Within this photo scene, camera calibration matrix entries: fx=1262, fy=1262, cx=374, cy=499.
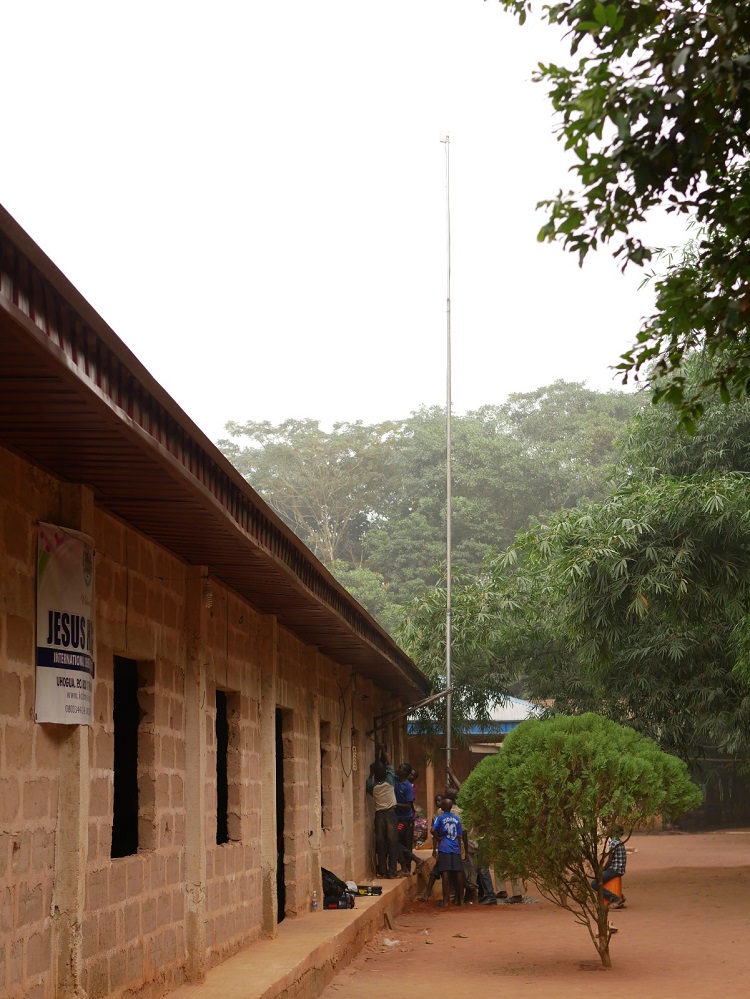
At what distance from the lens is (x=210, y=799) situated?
9547 millimetres

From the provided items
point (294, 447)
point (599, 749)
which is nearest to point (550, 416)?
point (294, 447)

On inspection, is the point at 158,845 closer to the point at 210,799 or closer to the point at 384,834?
the point at 210,799

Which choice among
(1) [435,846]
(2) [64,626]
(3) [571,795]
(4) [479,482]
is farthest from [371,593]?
(2) [64,626]

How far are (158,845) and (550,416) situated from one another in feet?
176

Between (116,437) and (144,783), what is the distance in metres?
3.40

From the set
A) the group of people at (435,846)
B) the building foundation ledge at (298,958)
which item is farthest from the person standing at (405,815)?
the building foundation ledge at (298,958)

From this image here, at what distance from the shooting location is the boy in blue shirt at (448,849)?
1805 cm

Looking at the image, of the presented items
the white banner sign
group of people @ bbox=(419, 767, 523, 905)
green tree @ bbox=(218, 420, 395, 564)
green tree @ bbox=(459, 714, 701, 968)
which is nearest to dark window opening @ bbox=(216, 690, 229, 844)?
green tree @ bbox=(459, 714, 701, 968)

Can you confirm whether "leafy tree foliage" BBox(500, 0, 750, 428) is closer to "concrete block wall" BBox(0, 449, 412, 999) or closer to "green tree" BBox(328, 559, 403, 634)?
"concrete block wall" BBox(0, 449, 412, 999)

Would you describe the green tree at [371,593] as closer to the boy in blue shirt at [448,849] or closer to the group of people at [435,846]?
the group of people at [435,846]

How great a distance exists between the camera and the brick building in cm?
505

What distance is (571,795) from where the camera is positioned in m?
11.6

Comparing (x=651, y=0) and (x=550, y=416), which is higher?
(x=550, y=416)

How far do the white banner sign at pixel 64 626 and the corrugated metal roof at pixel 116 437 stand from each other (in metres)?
0.38
